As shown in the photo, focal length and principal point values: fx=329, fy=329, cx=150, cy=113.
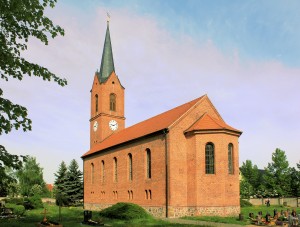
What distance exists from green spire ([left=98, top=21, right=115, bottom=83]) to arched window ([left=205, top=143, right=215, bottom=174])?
2303 centimetres

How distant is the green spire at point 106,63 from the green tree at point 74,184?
13.4 m

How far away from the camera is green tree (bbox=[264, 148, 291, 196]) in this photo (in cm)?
5622

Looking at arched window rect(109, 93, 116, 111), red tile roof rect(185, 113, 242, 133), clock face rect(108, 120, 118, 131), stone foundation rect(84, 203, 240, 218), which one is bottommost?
stone foundation rect(84, 203, 240, 218)

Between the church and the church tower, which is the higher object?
the church tower

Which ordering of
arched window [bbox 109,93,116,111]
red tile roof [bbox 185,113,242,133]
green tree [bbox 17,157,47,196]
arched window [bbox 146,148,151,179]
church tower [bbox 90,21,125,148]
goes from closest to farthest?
red tile roof [bbox 185,113,242,133], arched window [bbox 146,148,151,179], church tower [bbox 90,21,125,148], arched window [bbox 109,93,116,111], green tree [bbox 17,157,47,196]

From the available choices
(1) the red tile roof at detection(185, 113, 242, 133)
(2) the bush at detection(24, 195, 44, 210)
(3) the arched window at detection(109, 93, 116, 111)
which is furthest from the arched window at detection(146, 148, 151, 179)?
(3) the arched window at detection(109, 93, 116, 111)

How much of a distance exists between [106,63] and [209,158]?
2519 cm

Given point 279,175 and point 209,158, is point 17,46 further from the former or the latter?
point 279,175

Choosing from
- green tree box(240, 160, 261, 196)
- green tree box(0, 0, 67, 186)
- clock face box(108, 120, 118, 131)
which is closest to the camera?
green tree box(0, 0, 67, 186)

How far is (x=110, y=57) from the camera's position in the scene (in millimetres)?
47344

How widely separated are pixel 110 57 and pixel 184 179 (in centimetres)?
2558

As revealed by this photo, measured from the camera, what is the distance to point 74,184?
48531 mm

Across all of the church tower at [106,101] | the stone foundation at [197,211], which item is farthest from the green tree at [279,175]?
the stone foundation at [197,211]

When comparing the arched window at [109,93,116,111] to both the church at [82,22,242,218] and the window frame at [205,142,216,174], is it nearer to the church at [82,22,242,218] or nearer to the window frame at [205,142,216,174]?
the church at [82,22,242,218]
